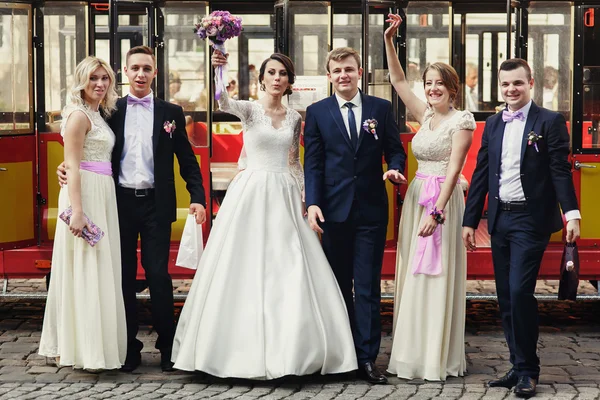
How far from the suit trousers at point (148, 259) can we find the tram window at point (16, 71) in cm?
185

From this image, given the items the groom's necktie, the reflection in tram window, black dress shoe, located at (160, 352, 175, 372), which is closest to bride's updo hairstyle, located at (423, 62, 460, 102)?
the groom's necktie

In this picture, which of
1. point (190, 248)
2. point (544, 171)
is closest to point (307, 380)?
point (190, 248)

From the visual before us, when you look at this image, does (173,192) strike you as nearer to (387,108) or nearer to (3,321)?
(387,108)

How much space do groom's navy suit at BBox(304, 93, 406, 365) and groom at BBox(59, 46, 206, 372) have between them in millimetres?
843

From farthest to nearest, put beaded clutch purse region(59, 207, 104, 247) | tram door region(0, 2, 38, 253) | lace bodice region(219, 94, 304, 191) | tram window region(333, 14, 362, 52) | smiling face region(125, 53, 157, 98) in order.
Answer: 1. tram window region(333, 14, 362, 52)
2. tram door region(0, 2, 38, 253)
3. smiling face region(125, 53, 157, 98)
4. lace bodice region(219, 94, 304, 191)
5. beaded clutch purse region(59, 207, 104, 247)

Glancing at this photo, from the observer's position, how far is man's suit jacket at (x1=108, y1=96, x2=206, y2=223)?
293 inches

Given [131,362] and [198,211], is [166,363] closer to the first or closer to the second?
[131,362]

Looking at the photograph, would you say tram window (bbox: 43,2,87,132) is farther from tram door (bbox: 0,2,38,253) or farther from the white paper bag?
the white paper bag

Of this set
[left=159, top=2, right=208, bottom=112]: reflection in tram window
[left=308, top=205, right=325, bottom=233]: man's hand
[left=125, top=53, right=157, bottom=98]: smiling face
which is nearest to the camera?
[left=308, top=205, right=325, bottom=233]: man's hand

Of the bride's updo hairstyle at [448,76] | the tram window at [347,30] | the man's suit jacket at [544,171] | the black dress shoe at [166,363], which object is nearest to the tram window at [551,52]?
the tram window at [347,30]

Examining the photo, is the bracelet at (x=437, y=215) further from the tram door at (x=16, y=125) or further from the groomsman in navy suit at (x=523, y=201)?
the tram door at (x=16, y=125)

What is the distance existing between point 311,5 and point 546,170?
285 cm

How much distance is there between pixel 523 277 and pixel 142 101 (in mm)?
2582

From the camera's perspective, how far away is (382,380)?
7117 mm
